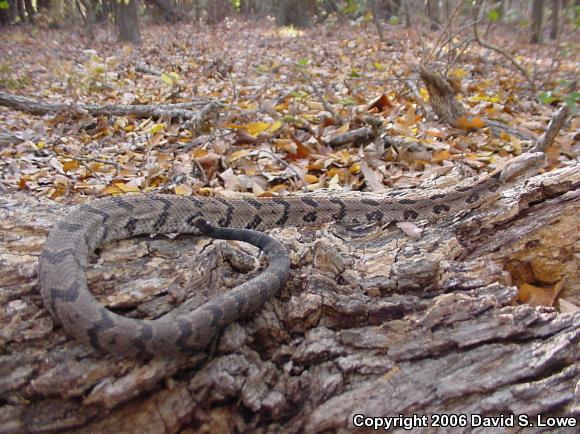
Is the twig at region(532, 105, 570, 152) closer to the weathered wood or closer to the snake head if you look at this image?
the snake head

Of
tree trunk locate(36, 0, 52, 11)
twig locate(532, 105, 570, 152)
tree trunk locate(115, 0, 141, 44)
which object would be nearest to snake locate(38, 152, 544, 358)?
twig locate(532, 105, 570, 152)

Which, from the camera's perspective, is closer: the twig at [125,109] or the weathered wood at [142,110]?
the weathered wood at [142,110]

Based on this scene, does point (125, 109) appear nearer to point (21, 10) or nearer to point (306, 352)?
point (306, 352)

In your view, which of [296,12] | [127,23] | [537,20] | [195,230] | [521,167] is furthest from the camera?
[296,12]

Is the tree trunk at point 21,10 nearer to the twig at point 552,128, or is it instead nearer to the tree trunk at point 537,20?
the tree trunk at point 537,20

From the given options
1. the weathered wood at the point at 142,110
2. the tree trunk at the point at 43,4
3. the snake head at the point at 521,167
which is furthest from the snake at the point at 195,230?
the tree trunk at the point at 43,4

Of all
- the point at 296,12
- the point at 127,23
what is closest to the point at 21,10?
the point at 127,23

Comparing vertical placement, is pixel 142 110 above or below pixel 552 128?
above

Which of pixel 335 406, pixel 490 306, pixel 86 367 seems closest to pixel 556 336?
pixel 490 306
